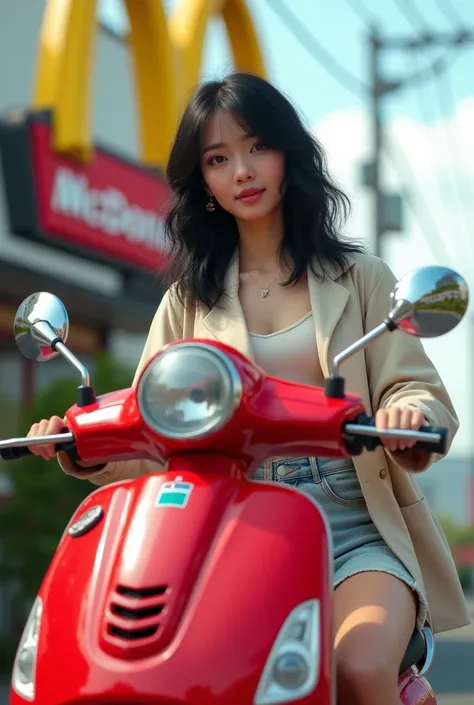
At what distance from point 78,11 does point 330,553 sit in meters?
9.06

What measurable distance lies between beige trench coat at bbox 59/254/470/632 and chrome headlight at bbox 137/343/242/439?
0.38 meters

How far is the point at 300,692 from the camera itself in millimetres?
2182

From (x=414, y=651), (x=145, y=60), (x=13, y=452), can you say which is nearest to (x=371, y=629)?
(x=414, y=651)

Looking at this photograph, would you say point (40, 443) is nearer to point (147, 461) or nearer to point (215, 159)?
point (147, 461)

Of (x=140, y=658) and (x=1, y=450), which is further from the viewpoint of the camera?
(x=1, y=450)

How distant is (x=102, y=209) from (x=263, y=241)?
331 inches

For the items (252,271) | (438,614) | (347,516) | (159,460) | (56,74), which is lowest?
(438,614)

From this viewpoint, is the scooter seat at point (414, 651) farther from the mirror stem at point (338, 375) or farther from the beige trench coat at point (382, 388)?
the mirror stem at point (338, 375)

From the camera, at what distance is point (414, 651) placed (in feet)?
8.92

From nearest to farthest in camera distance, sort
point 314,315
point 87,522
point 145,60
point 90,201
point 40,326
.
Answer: point 87,522 < point 40,326 < point 314,315 < point 90,201 < point 145,60

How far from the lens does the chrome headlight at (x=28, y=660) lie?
2283 mm

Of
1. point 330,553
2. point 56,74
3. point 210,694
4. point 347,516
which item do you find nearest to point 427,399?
point 347,516

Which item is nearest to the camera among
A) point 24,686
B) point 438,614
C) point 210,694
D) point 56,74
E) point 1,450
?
point 210,694

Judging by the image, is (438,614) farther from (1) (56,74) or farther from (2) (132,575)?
(1) (56,74)
